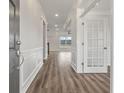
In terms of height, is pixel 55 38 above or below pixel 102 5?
below

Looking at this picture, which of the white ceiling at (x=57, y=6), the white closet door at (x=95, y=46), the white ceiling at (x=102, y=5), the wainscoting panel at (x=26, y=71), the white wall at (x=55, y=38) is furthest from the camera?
the white wall at (x=55, y=38)

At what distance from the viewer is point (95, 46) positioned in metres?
5.96

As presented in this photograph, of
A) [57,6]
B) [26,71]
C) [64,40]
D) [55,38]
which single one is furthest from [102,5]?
[64,40]

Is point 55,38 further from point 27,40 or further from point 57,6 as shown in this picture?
point 27,40

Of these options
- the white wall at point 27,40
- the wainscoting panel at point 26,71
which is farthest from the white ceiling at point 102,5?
the wainscoting panel at point 26,71

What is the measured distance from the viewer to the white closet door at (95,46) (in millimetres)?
5895

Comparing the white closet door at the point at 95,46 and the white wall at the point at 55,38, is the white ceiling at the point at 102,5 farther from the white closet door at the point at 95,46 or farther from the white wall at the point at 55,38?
the white wall at the point at 55,38

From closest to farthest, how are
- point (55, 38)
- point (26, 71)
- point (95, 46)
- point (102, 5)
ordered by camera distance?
point (26, 71) < point (102, 5) < point (95, 46) < point (55, 38)

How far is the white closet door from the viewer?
589cm

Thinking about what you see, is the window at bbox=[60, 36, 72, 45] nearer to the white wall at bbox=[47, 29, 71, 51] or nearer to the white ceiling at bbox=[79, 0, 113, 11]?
the white wall at bbox=[47, 29, 71, 51]
